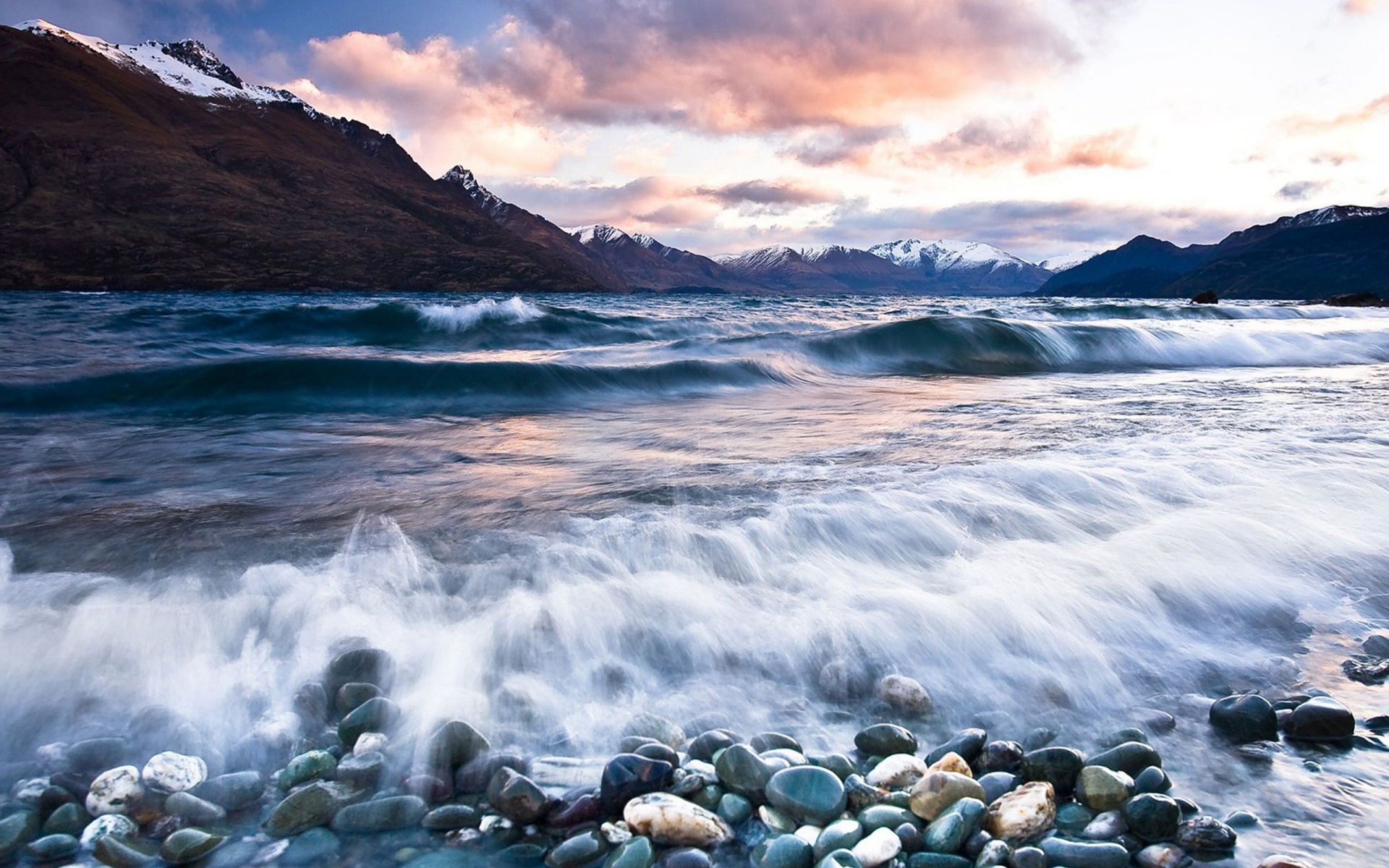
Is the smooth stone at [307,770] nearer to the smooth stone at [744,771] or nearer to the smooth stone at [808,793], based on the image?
the smooth stone at [744,771]

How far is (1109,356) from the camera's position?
1567 cm

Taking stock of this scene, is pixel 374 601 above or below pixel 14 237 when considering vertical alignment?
below

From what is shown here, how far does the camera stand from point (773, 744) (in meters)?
2.19

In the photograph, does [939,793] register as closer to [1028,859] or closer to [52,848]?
[1028,859]

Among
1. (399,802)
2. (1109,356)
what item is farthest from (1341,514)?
(1109,356)

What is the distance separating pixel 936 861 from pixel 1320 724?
1.47 metres

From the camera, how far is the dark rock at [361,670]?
246 centimetres

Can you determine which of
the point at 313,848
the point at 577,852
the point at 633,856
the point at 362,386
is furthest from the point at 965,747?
the point at 362,386

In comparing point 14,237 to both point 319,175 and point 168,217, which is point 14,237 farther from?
point 319,175

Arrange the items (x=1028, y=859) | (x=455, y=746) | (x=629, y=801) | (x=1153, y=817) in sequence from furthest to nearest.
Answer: (x=455, y=746) → (x=629, y=801) → (x=1153, y=817) → (x=1028, y=859)

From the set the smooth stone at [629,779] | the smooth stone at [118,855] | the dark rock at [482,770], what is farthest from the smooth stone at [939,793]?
the smooth stone at [118,855]

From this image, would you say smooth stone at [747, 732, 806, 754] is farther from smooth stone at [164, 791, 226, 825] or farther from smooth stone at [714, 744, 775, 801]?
smooth stone at [164, 791, 226, 825]

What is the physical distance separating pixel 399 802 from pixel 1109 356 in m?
17.0

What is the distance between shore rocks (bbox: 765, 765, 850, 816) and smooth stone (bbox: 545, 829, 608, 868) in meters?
0.45
